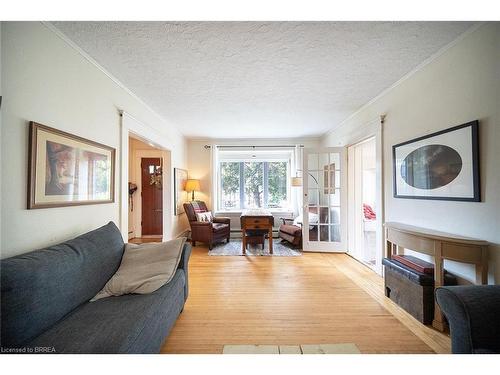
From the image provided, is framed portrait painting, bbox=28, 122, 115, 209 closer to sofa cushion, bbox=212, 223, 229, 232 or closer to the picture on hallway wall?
sofa cushion, bbox=212, 223, 229, 232

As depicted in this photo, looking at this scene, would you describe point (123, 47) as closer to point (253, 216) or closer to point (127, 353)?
point (127, 353)

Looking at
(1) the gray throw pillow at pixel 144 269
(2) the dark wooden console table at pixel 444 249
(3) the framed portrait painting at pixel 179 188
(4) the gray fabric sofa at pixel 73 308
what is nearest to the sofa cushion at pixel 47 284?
(4) the gray fabric sofa at pixel 73 308

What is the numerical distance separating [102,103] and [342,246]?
433 centimetres

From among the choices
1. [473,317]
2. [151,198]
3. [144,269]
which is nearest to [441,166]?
[473,317]

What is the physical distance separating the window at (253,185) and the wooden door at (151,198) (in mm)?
1728

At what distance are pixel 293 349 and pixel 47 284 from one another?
62.9 inches

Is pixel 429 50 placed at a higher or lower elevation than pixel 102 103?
higher

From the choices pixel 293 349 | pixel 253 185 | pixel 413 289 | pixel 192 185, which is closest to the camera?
pixel 293 349

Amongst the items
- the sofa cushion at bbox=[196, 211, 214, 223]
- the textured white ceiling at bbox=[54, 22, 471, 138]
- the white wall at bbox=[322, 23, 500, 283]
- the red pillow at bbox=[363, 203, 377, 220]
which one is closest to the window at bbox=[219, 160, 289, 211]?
the sofa cushion at bbox=[196, 211, 214, 223]

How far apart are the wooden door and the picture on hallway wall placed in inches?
202

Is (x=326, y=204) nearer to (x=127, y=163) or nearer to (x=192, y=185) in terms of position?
(x=192, y=185)

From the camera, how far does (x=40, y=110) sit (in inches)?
58.4

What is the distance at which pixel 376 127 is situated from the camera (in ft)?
9.52
